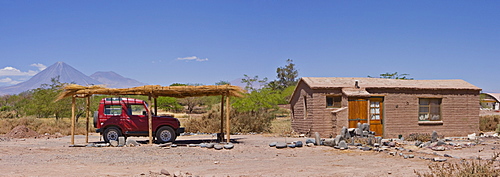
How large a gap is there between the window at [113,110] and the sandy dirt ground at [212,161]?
1.84m

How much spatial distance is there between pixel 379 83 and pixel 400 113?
1.78 metres

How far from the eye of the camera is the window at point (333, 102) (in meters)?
22.1

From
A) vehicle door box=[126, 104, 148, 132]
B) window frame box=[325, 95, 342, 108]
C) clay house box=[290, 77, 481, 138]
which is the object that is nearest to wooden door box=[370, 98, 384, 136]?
clay house box=[290, 77, 481, 138]

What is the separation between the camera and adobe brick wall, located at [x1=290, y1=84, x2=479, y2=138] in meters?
21.8

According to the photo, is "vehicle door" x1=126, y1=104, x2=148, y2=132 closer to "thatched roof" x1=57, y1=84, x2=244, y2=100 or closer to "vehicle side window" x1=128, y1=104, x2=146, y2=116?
"vehicle side window" x1=128, y1=104, x2=146, y2=116

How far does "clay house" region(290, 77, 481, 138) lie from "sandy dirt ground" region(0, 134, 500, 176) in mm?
4645

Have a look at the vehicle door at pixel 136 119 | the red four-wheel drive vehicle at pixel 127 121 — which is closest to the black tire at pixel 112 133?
the red four-wheel drive vehicle at pixel 127 121

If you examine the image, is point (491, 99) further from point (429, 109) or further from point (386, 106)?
point (386, 106)

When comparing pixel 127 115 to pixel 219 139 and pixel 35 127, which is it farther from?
pixel 35 127

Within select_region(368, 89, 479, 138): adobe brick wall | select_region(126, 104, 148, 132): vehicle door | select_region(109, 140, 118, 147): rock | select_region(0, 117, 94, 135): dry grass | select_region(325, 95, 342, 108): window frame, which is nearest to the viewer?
select_region(109, 140, 118, 147): rock

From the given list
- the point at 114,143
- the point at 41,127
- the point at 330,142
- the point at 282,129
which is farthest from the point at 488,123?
the point at 41,127

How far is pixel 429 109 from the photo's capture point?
23.2m

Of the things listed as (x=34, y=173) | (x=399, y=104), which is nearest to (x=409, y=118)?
(x=399, y=104)

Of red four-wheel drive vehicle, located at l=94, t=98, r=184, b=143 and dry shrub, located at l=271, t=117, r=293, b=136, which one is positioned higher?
red four-wheel drive vehicle, located at l=94, t=98, r=184, b=143
